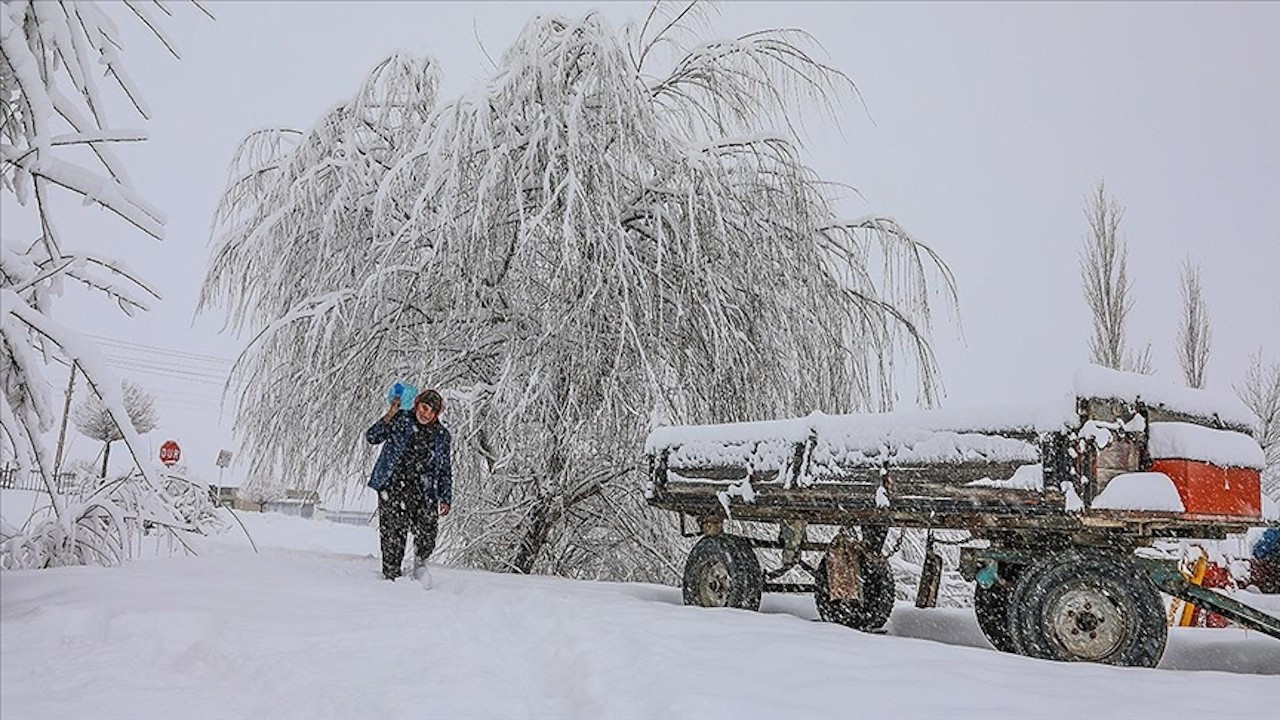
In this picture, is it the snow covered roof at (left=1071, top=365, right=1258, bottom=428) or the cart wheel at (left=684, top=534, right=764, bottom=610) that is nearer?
the snow covered roof at (left=1071, top=365, right=1258, bottom=428)

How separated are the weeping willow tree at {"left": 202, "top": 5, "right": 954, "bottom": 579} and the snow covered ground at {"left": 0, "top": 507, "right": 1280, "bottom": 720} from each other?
11.7ft

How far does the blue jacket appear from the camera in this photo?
23.3 ft

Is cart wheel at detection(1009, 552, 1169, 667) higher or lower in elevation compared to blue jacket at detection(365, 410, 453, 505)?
lower

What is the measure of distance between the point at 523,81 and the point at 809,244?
3140 millimetres

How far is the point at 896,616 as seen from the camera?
739cm

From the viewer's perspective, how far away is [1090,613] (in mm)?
4855

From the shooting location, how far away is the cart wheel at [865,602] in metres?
6.57

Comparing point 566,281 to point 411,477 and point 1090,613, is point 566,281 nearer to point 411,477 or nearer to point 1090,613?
point 411,477

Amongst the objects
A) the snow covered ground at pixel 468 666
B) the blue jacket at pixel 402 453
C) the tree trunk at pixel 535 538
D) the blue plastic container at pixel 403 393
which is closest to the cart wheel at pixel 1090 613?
the snow covered ground at pixel 468 666

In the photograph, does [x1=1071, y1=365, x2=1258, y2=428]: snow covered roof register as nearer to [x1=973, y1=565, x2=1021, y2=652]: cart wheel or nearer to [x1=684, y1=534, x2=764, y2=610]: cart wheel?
[x1=973, y1=565, x2=1021, y2=652]: cart wheel

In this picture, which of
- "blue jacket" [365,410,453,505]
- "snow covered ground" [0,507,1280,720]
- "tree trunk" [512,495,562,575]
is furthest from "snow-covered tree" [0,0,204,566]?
"tree trunk" [512,495,562,575]

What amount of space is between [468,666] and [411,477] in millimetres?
3420

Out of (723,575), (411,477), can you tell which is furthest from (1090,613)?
(411,477)

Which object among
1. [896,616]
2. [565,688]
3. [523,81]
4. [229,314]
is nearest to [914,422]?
[896,616]
